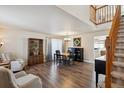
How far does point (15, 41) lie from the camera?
7.02 metres

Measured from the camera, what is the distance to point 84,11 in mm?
4770

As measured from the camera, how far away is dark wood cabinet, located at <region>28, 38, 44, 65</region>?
767cm

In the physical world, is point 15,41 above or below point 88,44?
above

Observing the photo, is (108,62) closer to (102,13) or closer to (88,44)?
(102,13)

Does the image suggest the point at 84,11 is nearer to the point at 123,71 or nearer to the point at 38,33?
the point at 123,71

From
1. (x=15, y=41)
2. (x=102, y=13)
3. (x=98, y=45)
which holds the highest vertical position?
(x=102, y=13)

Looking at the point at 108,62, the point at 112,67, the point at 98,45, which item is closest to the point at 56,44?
the point at 98,45

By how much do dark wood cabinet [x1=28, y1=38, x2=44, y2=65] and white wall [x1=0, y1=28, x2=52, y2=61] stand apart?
0.27 metres

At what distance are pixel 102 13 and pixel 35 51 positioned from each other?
497 centimetres

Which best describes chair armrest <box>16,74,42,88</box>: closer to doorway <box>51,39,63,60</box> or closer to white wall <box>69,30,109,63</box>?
white wall <box>69,30,109,63</box>

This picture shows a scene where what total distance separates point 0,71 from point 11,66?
3.93 m

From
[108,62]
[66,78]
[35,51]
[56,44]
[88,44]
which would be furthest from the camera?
[56,44]

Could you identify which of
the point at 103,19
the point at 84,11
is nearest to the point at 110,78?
the point at 84,11

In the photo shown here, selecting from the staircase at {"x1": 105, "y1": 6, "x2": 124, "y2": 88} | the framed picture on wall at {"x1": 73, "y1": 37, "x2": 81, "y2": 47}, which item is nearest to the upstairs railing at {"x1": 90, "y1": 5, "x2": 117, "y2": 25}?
the framed picture on wall at {"x1": 73, "y1": 37, "x2": 81, "y2": 47}
